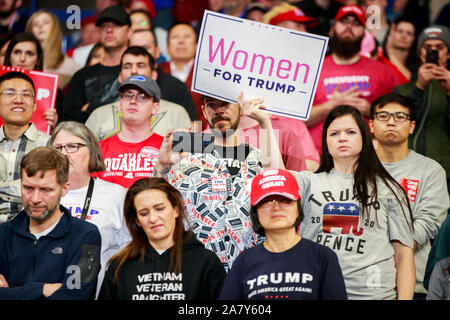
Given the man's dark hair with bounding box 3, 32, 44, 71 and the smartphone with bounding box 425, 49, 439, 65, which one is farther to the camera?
the man's dark hair with bounding box 3, 32, 44, 71

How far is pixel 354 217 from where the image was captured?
4824 millimetres

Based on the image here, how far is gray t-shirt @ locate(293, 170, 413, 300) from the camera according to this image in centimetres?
472

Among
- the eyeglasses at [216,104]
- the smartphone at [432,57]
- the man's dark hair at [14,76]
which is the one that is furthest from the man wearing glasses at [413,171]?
the man's dark hair at [14,76]

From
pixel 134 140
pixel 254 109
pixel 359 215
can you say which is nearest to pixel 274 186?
pixel 359 215

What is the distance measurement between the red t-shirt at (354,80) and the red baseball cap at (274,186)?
2496mm

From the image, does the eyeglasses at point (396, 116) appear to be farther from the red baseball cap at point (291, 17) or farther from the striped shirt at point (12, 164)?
the striped shirt at point (12, 164)

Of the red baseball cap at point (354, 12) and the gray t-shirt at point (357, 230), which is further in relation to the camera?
the red baseball cap at point (354, 12)

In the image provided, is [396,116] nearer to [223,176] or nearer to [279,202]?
[223,176]

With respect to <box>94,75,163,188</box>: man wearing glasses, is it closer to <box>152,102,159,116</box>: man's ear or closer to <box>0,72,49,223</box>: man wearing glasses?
<box>152,102,159,116</box>: man's ear

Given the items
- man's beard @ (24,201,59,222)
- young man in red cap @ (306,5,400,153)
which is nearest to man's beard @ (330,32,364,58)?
young man in red cap @ (306,5,400,153)

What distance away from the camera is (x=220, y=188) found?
513cm

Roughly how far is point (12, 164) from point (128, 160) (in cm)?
86

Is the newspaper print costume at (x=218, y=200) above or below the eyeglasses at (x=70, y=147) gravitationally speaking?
below

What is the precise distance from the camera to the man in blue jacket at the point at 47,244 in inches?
175
